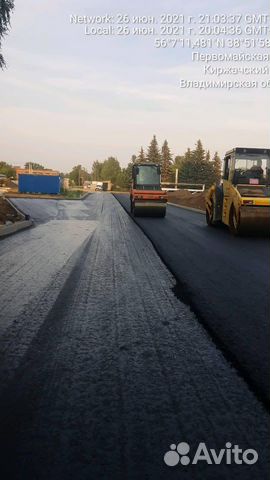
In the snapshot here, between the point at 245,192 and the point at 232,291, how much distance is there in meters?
7.63

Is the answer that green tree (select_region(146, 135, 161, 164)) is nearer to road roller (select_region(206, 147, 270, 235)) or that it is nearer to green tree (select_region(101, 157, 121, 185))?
green tree (select_region(101, 157, 121, 185))

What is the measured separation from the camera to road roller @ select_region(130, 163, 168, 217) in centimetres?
2027

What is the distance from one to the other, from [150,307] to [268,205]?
869cm

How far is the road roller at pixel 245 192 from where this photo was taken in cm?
1265

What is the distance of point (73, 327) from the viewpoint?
14.3ft

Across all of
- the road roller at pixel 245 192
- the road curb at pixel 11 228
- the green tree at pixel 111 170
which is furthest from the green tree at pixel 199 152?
the road curb at pixel 11 228

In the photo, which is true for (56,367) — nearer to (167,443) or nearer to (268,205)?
(167,443)

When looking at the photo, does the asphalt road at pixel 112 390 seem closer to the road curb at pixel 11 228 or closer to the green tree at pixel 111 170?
the road curb at pixel 11 228

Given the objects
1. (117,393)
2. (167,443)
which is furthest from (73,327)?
(167,443)

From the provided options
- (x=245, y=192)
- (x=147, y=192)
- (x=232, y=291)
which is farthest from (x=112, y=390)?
(x=147, y=192)

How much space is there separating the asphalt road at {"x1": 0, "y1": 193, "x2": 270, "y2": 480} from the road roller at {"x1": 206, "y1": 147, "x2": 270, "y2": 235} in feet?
24.8

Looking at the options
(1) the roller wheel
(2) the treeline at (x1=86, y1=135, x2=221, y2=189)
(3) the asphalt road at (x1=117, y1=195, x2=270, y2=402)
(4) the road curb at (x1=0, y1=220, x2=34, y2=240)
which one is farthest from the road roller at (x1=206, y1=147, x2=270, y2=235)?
(2) the treeline at (x1=86, y1=135, x2=221, y2=189)

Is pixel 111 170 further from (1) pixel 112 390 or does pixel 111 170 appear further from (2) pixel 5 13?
(1) pixel 112 390

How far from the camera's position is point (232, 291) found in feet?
20.3
